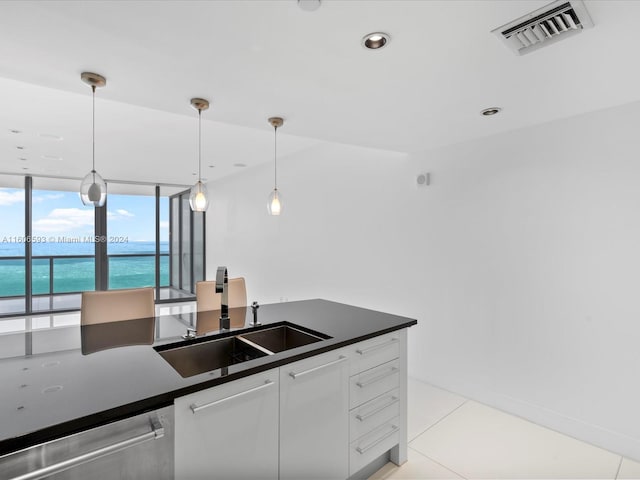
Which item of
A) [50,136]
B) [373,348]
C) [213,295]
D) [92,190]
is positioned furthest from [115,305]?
[50,136]

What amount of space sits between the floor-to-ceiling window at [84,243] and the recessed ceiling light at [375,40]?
23.5 ft

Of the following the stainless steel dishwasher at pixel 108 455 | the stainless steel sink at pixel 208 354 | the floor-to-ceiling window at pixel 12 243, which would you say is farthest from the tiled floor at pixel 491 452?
the floor-to-ceiling window at pixel 12 243

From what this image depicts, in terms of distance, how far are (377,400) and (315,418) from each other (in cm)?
51

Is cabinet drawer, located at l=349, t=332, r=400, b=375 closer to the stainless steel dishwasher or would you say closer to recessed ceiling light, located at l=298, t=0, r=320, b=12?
the stainless steel dishwasher

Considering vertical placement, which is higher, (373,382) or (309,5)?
(309,5)

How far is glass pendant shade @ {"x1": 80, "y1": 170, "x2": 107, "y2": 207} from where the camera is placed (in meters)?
2.29

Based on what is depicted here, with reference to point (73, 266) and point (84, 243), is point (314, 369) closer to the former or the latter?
point (84, 243)

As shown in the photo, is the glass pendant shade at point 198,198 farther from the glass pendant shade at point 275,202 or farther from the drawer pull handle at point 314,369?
the drawer pull handle at point 314,369

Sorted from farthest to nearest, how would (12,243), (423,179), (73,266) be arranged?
(73,266) → (12,243) → (423,179)

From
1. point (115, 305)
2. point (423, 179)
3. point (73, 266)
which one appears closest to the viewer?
point (115, 305)

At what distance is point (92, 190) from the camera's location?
2.29 m

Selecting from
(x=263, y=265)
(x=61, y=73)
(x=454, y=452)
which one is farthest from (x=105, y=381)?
(x=263, y=265)

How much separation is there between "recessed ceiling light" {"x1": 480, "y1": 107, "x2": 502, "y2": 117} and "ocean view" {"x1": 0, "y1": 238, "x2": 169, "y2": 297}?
24.1ft

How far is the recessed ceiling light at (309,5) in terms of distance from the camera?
1.25 m
